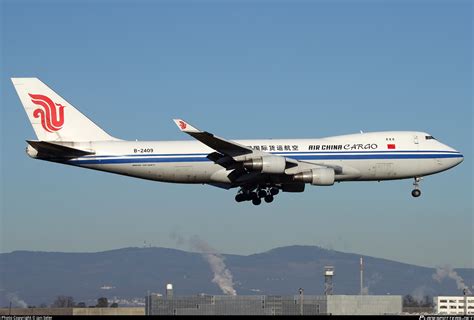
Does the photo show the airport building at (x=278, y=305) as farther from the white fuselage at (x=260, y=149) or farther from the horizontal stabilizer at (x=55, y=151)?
the horizontal stabilizer at (x=55, y=151)

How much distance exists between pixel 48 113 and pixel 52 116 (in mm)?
464

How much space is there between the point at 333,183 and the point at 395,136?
770 cm

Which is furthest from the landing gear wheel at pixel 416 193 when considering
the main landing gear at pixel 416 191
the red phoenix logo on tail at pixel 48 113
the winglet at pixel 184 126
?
the red phoenix logo on tail at pixel 48 113

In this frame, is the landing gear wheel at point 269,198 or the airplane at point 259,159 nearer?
the airplane at point 259,159

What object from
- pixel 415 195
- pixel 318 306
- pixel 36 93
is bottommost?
pixel 318 306

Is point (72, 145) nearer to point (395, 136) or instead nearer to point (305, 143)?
point (305, 143)

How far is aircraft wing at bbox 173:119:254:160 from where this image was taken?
74062 millimetres

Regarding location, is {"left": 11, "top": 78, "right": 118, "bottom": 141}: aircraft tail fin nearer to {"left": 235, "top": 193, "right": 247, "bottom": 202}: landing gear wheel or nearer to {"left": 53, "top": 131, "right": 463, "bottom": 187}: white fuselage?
{"left": 53, "top": 131, "right": 463, "bottom": 187}: white fuselage

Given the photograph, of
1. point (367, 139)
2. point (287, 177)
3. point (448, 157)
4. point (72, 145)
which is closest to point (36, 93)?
point (72, 145)

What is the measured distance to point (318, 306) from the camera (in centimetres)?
14950

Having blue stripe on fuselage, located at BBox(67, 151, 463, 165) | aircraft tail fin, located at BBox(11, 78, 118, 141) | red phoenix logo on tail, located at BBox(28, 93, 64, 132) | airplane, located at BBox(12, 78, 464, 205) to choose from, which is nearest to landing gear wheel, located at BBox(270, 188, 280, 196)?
airplane, located at BBox(12, 78, 464, 205)

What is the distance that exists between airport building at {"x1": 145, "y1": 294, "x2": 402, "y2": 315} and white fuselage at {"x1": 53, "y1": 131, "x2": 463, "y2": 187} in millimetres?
63800

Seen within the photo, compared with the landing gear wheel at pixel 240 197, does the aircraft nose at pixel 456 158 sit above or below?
above

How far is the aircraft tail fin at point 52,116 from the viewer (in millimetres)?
83062
